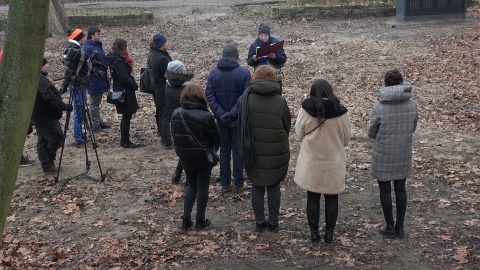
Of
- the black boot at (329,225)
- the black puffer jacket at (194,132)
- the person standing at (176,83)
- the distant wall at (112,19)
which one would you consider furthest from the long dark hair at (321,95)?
the distant wall at (112,19)

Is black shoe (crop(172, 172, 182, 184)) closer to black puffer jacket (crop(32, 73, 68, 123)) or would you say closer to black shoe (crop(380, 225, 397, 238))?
black puffer jacket (crop(32, 73, 68, 123))

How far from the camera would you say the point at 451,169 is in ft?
29.5

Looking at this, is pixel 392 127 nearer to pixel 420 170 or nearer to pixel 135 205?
pixel 420 170

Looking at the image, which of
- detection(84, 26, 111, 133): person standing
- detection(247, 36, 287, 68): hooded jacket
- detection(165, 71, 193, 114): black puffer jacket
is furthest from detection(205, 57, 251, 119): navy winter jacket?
detection(84, 26, 111, 133): person standing

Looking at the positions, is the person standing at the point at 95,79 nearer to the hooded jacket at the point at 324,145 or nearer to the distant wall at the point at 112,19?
the hooded jacket at the point at 324,145

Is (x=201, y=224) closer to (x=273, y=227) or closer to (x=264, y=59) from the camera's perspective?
(x=273, y=227)

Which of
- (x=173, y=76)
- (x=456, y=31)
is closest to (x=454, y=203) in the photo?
(x=173, y=76)

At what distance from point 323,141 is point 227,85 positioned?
189 cm

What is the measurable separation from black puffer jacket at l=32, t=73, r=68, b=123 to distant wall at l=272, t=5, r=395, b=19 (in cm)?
1347

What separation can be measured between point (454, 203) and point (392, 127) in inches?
69.1

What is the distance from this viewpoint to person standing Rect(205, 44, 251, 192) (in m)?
8.02

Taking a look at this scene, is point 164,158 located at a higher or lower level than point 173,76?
lower

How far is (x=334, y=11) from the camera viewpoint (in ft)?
69.3

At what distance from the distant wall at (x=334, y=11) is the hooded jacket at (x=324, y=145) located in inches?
594
